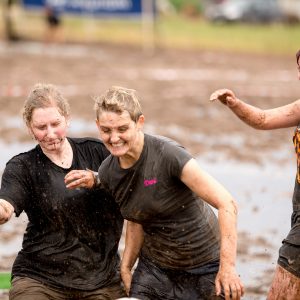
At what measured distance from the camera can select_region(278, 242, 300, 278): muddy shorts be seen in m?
5.48

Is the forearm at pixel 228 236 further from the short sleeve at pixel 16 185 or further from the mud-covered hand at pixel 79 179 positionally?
the short sleeve at pixel 16 185

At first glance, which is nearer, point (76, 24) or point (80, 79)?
point (80, 79)

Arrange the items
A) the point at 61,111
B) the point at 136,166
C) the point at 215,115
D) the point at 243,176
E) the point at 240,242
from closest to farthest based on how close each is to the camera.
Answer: the point at 136,166, the point at 61,111, the point at 240,242, the point at 243,176, the point at 215,115

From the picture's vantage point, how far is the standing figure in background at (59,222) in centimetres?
555

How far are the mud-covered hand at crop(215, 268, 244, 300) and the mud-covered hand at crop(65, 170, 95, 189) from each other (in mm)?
961

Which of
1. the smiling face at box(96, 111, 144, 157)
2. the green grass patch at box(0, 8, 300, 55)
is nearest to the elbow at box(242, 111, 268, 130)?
the smiling face at box(96, 111, 144, 157)

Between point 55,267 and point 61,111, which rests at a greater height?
point 61,111

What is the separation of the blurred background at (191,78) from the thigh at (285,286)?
1.48m

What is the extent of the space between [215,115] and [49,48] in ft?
48.0

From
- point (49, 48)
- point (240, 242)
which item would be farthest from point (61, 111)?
point (49, 48)

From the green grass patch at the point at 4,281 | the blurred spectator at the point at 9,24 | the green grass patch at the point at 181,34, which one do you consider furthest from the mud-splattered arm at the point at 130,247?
the blurred spectator at the point at 9,24

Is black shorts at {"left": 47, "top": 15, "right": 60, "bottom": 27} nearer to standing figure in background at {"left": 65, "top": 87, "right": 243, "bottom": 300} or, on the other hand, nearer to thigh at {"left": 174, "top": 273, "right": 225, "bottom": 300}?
standing figure in background at {"left": 65, "top": 87, "right": 243, "bottom": 300}

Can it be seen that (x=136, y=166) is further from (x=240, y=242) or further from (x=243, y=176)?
(x=243, y=176)

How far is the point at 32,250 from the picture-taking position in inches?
223
